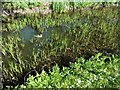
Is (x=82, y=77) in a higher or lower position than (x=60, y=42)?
lower

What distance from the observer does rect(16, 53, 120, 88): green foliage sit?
12.0ft

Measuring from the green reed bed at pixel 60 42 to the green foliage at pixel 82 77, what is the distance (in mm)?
357

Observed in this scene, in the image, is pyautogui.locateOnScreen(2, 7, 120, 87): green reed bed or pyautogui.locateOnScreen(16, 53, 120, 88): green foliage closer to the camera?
pyautogui.locateOnScreen(16, 53, 120, 88): green foliage

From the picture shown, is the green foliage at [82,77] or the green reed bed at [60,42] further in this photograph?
the green reed bed at [60,42]

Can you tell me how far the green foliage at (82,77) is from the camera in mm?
3652

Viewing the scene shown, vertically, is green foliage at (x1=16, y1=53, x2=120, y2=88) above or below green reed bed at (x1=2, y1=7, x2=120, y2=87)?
below

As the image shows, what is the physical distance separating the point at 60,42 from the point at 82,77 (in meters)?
1.23

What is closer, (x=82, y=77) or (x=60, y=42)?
(x=82, y=77)

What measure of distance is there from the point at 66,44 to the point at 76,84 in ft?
4.00

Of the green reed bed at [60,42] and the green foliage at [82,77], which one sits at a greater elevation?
the green reed bed at [60,42]

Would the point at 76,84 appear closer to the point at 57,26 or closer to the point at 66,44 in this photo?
the point at 66,44

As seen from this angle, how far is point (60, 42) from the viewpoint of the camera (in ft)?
16.0

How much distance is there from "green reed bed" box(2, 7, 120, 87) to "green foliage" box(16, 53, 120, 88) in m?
0.36

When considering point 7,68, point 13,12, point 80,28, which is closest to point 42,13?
point 13,12
